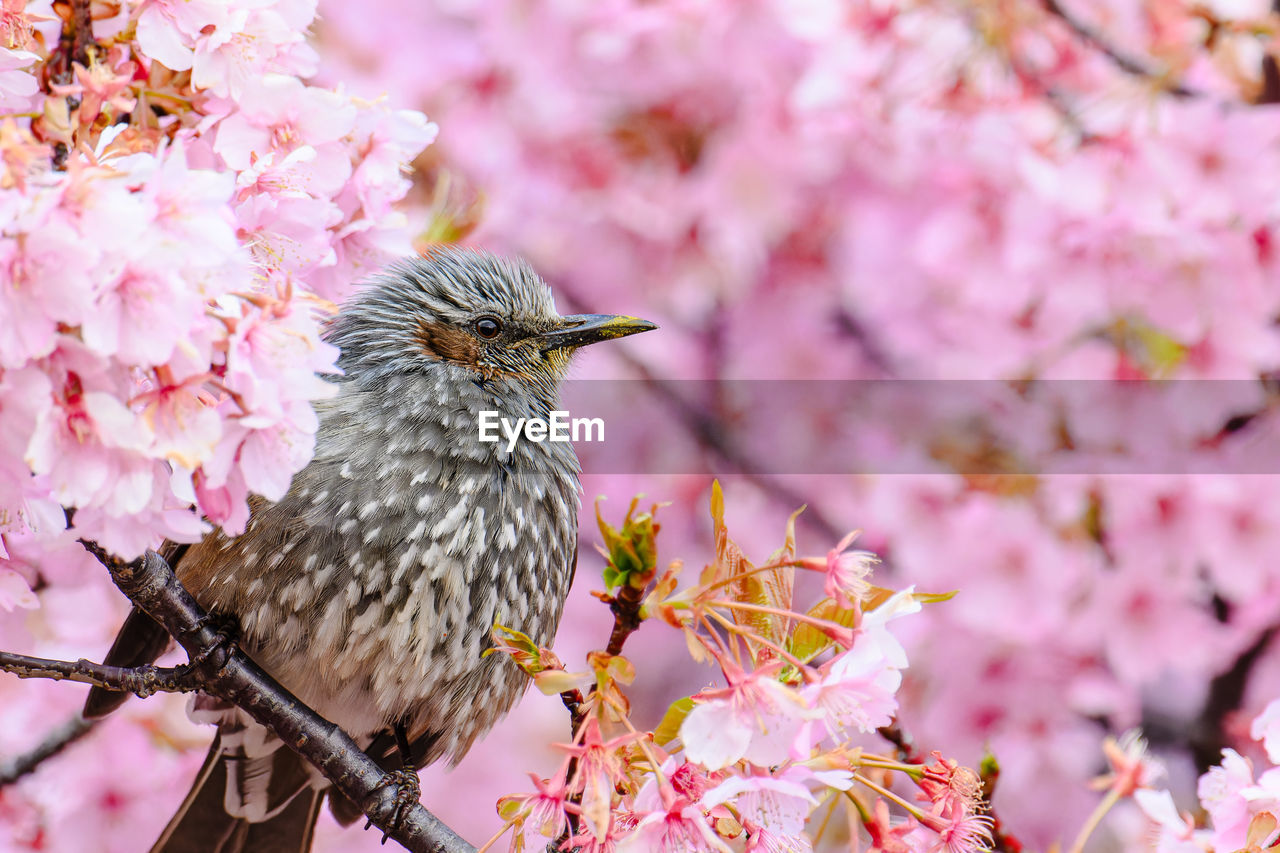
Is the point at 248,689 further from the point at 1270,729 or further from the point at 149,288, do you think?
the point at 1270,729

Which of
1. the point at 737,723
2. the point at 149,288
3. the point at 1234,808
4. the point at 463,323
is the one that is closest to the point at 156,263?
the point at 149,288

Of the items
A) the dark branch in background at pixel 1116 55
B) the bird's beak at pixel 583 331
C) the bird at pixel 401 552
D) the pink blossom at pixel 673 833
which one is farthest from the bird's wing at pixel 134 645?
the dark branch in background at pixel 1116 55

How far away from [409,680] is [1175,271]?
2.13 metres

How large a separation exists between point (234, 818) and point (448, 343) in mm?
1043

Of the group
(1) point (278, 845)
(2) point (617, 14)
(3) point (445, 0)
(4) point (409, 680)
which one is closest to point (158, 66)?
(4) point (409, 680)

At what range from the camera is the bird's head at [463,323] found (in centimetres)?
198

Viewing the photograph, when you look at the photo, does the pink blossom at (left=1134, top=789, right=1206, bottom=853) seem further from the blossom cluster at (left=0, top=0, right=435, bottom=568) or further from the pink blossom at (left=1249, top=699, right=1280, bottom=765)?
the blossom cluster at (left=0, top=0, right=435, bottom=568)

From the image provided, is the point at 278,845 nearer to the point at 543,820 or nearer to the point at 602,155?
the point at 543,820

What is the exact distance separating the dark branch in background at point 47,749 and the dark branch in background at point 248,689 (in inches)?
24.7

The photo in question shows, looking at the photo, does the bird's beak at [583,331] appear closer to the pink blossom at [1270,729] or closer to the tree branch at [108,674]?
the tree branch at [108,674]

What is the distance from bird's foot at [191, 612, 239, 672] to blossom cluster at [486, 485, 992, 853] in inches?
21.2

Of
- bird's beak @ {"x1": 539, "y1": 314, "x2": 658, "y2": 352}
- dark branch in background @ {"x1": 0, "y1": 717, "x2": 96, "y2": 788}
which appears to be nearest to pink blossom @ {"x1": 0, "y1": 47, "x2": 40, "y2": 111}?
bird's beak @ {"x1": 539, "y1": 314, "x2": 658, "y2": 352}

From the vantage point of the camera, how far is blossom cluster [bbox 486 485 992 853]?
1135mm

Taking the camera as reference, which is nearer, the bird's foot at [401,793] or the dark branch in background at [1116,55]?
the bird's foot at [401,793]
